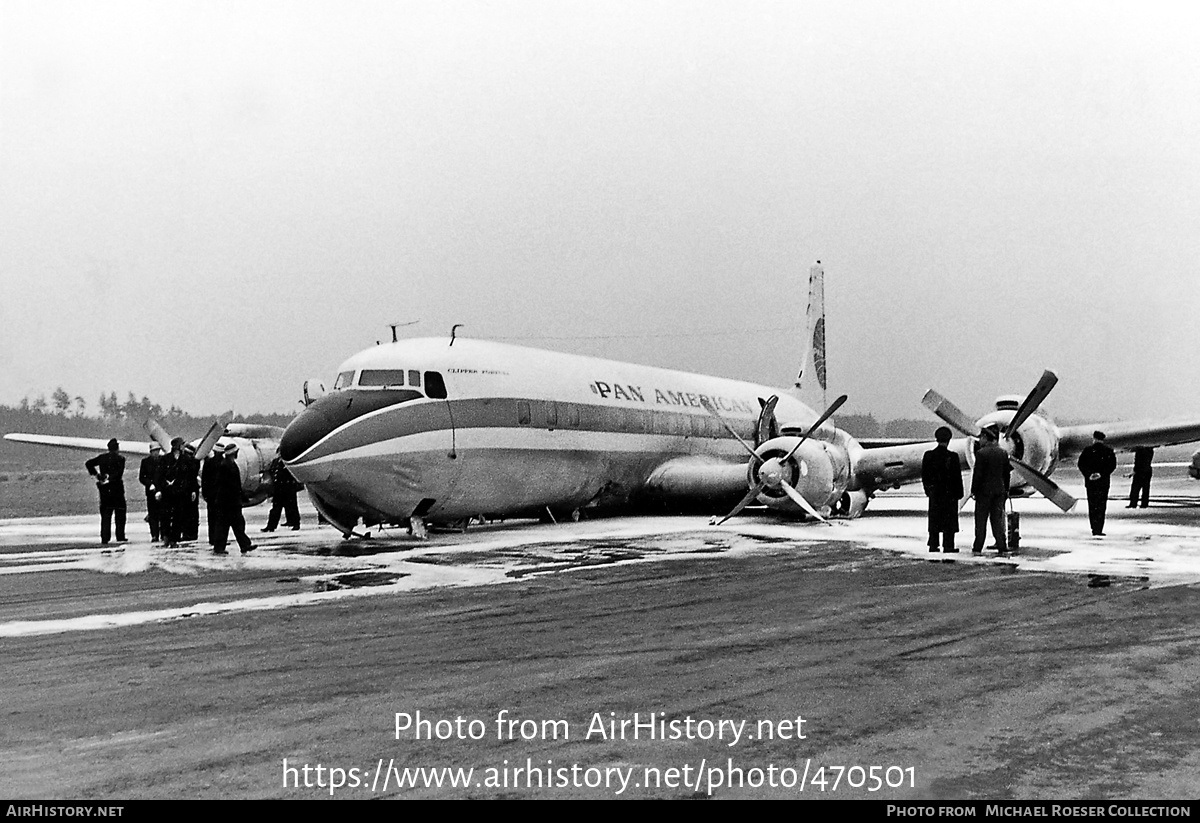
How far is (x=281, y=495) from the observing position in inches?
835

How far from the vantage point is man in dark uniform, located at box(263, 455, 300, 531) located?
21.0m

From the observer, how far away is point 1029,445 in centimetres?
2016

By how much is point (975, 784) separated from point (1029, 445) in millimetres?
16943

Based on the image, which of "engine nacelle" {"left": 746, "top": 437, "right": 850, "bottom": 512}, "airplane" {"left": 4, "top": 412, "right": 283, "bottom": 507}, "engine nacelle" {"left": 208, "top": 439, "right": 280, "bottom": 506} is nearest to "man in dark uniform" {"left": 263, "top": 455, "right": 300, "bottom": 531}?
"engine nacelle" {"left": 208, "top": 439, "right": 280, "bottom": 506}

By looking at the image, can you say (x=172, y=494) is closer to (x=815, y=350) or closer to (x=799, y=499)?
(x=799, y=499)

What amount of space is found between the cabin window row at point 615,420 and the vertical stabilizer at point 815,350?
6.38 meters

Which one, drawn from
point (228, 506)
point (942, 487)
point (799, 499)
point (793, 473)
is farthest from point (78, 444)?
point (942, 487)

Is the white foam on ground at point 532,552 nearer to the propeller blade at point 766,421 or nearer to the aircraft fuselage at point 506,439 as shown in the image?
the aircraft fuselage at point 506,439

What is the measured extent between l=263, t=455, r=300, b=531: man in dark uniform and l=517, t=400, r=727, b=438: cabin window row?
5136 millimetres

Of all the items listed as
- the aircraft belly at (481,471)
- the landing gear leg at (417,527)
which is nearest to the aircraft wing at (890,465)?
the aircraft belly at (481,471)

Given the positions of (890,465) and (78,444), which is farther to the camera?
(78,444)

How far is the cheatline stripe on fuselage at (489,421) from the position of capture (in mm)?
15766

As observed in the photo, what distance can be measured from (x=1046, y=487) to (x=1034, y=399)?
1.80 meters

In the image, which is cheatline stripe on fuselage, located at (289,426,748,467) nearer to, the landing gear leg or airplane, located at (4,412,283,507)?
the landing gear leg
